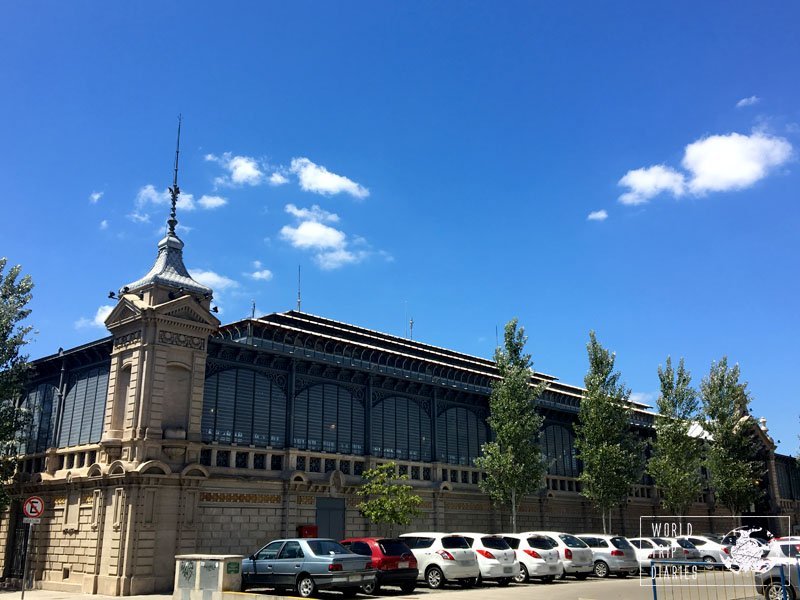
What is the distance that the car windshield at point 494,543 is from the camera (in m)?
27.2

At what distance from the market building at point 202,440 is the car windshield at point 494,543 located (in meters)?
8.92

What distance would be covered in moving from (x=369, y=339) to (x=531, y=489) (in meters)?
12.7

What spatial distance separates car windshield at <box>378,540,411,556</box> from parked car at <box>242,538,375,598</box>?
1611mm

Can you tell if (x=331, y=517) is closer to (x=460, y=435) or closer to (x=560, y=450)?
(x=460, y=435)

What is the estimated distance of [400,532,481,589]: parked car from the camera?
84.3 ft

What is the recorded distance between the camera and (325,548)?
73.4ft

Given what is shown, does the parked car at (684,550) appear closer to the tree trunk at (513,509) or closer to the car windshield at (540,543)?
the car windshield at (540,543)

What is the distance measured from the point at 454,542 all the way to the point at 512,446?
14.6 m

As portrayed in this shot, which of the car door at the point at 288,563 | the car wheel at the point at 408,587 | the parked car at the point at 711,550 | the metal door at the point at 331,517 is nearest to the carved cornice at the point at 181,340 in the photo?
the metal door at the point at 331,517

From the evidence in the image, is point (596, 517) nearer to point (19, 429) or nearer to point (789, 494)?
point (789, 494)

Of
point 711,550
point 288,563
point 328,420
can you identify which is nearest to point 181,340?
point 328,420

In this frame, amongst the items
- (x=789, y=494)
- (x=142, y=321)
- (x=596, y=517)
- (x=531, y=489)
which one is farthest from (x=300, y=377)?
(x=789, y=494)

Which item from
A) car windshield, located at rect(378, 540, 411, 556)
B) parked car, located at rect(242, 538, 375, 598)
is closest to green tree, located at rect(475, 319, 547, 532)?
car windshield, located at rect(378, 540, 411, 556)

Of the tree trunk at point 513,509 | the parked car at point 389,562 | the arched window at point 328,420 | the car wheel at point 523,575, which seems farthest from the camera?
the tree trunk at point 513,509
